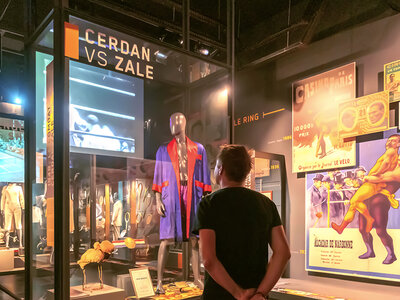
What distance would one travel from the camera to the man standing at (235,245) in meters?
1.38

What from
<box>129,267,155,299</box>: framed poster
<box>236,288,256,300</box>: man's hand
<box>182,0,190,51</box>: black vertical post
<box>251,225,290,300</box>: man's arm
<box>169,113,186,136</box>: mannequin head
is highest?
<box>182,0,190,51</box>: black vertical post

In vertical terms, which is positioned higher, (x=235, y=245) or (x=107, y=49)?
(x=107, y=49)

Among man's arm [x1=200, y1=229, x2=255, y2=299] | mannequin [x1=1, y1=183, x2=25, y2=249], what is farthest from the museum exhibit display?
mannequin [x1=1, y1=183, x2=25, y2=249]

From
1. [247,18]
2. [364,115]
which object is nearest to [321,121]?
[364,115]

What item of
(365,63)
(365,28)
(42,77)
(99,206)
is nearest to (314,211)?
(365,63)

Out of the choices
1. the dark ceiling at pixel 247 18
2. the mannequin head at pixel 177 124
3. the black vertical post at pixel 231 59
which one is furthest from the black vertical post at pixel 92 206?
the dark ceiling at pixel 247 18

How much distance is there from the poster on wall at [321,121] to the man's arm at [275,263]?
3.09 metres

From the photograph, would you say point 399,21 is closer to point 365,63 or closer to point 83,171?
point 365,63

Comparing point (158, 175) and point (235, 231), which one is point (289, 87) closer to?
point (158, 175)

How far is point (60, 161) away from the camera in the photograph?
238 centimetres

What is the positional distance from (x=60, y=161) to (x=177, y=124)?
1.22m

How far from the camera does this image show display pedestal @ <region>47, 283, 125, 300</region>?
250 centimetres

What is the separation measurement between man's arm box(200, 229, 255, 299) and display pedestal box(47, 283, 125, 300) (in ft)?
4.70

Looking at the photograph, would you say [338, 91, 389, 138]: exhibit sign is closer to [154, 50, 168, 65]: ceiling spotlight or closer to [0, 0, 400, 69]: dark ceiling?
[0, 0, 400, 69]: dark ceiling
